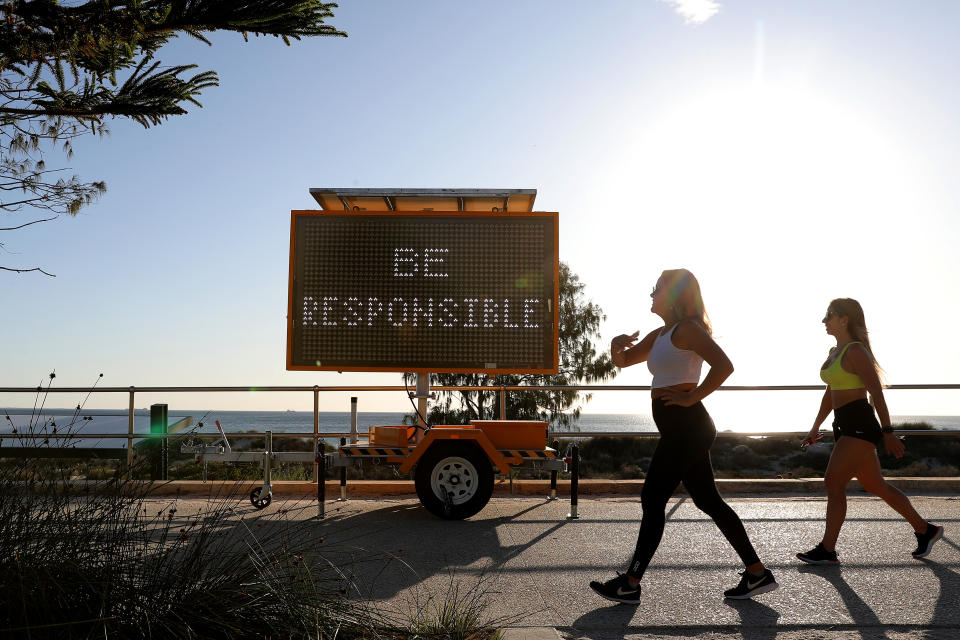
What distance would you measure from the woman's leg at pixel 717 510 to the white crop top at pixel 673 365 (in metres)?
0.48

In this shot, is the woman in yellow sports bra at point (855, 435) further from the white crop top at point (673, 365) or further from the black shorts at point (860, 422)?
the white crop top at point (673, 365)

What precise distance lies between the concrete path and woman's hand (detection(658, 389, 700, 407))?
1143mm

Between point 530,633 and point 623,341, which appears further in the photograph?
point 623,341

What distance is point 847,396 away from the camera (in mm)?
5941

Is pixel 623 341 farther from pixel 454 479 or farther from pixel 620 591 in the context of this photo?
pixel 454 479

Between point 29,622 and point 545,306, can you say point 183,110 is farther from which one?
point 29,622

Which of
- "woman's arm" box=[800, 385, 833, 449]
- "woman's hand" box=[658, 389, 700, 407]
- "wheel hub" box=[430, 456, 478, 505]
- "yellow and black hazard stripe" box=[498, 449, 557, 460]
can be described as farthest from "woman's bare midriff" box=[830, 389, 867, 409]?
"wheel hub" box=[430, 456, 478, 505]

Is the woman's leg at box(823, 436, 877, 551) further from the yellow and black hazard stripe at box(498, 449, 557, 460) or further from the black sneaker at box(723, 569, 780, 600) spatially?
the yellow and black hazard stripe at box(498, 449, 557, 460)

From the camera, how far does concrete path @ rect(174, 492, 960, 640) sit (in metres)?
4.32

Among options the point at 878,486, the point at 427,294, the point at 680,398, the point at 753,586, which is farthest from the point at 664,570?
the point at 427,294

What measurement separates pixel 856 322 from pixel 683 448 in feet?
7.03

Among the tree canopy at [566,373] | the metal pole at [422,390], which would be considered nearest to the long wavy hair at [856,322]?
the metal pole at [422,390]

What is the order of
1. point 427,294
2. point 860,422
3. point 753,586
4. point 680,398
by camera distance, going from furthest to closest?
1. point 427,294
2. point 860,422
3. point 753,586
4. point 680,398

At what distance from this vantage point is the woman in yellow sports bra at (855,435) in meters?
5.82
